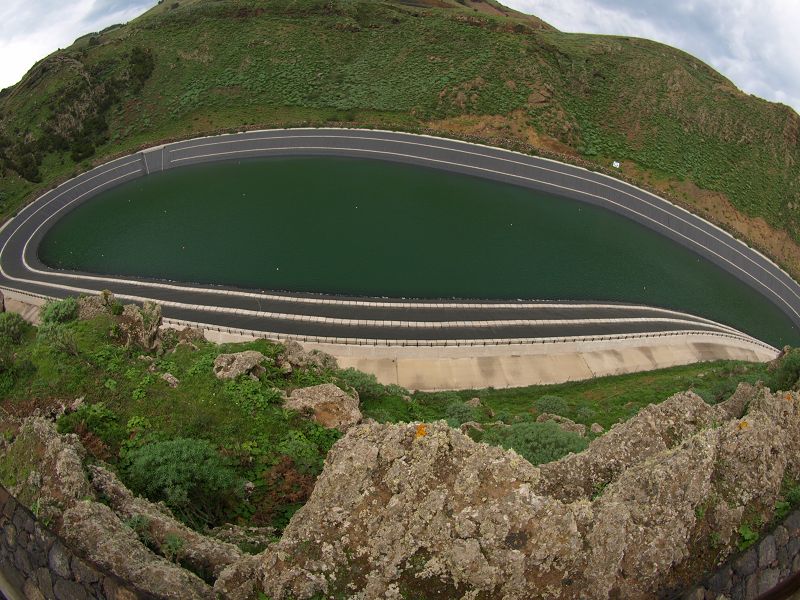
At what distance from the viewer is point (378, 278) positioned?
51.0 metres

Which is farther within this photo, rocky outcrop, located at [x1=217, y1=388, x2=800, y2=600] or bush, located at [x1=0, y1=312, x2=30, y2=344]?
bush, located at [x1=0, y1=312, x2=30, y2=344]

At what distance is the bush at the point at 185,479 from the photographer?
17473mm

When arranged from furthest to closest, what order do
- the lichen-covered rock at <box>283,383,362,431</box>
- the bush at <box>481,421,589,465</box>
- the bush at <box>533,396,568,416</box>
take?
the bush at <box>533,396,568,416</box> → the lichen-covered rock at <box>283,383,362,431</box> → the bush at <box>481,421,589,465</box>

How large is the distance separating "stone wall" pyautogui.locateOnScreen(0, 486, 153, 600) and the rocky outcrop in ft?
8.12

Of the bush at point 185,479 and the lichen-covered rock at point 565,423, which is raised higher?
the bush at point 185,479

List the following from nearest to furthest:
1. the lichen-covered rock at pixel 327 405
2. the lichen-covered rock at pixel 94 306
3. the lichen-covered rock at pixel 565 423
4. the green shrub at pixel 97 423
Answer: the green shrub at pixel 97 423, the lichen-covered rock at pixel 327 405, the lichen-covered rock at pixel 565 423, the lichen-covered rock at pixel 94 306

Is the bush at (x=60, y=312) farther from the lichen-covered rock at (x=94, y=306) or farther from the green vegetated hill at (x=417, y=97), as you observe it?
the green vegetated hill at (x=417, y=97)

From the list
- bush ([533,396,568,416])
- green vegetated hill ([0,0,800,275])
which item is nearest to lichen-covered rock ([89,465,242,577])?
bush ([533,396,568,416])

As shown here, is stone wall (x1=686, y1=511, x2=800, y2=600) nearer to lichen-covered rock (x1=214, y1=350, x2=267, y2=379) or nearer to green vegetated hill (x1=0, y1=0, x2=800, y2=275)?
lichen-covered rock (x1=214, y1=350, x2=267, y2=379)

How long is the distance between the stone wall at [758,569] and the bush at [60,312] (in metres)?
28.6

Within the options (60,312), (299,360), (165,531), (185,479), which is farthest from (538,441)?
(60,312)

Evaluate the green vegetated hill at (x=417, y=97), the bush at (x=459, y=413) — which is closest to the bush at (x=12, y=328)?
the bush at (x=459, y=413)

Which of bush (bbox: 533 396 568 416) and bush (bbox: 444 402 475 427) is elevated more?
bush (bbox: 444 402 475 427)

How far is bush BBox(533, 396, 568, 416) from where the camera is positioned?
3194 centimetres
